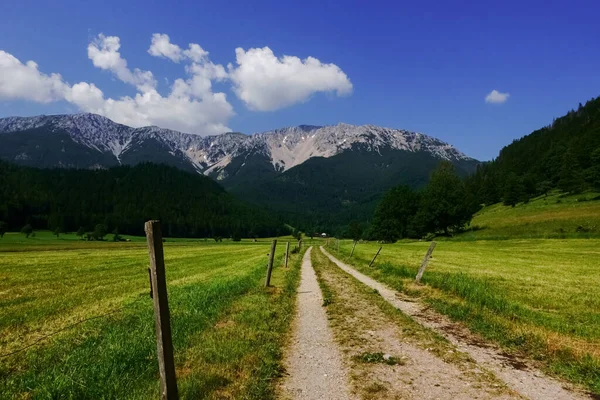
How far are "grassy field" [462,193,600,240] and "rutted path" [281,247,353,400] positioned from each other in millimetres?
74997

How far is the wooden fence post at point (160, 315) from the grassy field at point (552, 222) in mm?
82256

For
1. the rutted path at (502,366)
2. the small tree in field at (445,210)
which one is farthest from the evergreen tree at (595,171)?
the rutted path at (502,366)

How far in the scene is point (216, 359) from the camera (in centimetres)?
977

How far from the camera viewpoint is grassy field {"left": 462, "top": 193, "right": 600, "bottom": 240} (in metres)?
73.7

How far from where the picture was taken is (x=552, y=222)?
279ft

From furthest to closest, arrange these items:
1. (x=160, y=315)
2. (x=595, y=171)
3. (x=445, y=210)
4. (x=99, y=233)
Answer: (x=99, y=233)
(x=595, y=171)
(x=445, y=210)
(x=160, y=315)

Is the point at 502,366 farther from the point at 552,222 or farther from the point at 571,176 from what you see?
the point at 571,176

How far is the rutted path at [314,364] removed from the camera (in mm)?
8141

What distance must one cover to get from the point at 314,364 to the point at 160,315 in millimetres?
5076

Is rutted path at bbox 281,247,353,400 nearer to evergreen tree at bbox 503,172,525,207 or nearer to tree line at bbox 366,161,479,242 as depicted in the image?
tree line at bbox 366,161,479,242

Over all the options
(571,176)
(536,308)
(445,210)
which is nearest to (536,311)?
(536,308)

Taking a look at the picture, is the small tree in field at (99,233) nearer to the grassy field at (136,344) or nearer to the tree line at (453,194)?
the tree line at (453,194)

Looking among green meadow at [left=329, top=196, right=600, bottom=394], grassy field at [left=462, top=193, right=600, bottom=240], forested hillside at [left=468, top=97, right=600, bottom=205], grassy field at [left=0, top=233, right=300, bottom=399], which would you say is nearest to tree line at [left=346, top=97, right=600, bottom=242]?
forested hillside at [left=468, top=97, right=600, bottom=205]

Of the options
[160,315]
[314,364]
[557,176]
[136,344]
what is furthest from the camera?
[557,176]
